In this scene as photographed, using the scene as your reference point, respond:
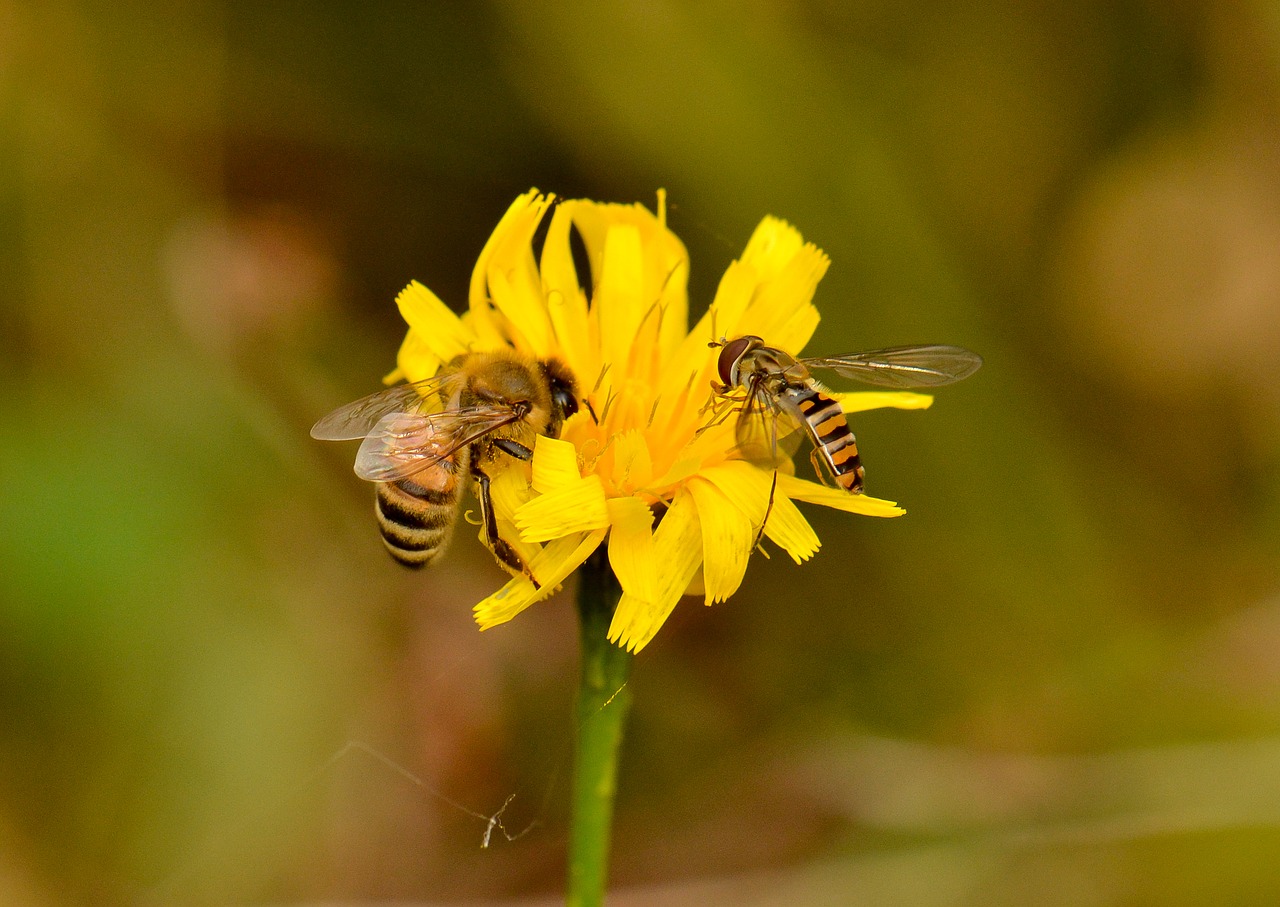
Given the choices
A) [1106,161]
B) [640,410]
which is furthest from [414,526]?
[1106,161]

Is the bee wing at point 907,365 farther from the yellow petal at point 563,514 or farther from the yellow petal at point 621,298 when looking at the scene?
the yellow petal at point 563,514

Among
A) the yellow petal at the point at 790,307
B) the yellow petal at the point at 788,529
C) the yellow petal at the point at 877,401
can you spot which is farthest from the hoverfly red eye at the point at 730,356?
the yellow petal at the point at 788,529

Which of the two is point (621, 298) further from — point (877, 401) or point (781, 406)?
point (877, 401)

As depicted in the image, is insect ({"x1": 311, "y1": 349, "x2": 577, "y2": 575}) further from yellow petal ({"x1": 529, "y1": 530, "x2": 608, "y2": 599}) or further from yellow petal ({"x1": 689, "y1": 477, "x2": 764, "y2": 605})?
yellow petal ({"x1": 689, "y1": 477, "x2": 764, "y2": 605})

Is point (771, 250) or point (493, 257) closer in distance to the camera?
point (493, 257)

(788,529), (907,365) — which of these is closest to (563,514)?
(788,529)

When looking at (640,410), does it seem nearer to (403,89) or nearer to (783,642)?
(783,642)

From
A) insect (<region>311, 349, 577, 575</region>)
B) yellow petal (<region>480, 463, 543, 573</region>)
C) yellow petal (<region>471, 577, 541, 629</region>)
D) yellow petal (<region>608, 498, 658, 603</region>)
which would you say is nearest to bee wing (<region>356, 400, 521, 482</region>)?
insect (<region>311, 349, 577, 575</region>)
